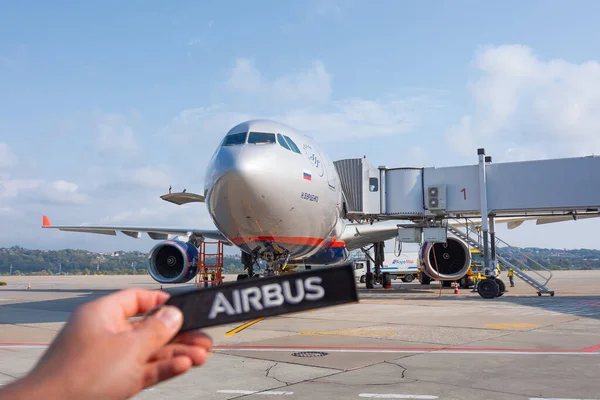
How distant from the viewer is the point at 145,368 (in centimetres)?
116

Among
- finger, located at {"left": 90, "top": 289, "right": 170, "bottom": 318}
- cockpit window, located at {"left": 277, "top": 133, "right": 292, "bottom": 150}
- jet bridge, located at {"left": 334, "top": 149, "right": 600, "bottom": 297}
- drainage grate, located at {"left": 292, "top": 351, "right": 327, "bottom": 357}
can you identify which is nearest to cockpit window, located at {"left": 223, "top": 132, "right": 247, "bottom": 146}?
cockpit window, located at {"left": 277, "top": 133, "right": 292, "bottom": 150}

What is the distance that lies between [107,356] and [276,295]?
375 mm

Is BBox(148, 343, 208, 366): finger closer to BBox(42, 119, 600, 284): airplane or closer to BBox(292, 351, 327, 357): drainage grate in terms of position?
BBox(292, 351, 327, 357): drainage grate

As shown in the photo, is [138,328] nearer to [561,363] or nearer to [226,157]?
[561,363]

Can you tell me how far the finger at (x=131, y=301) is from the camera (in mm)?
1154

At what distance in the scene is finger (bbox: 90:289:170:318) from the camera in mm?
1154

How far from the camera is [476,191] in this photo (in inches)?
694

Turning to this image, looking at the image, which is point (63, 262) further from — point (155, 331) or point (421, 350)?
point (155, 331)

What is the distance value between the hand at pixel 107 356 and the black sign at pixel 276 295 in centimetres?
10

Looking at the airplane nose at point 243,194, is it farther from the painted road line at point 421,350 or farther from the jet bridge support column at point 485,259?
the jet bridge support column at point 485,259

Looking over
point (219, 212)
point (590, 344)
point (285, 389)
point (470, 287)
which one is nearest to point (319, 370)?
point (285, 389)

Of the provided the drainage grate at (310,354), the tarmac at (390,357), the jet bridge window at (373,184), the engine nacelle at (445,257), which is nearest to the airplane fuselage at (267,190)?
the tarmac at (390,357)

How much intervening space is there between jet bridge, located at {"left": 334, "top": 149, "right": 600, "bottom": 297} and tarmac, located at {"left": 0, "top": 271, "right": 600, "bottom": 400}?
16.5 feet

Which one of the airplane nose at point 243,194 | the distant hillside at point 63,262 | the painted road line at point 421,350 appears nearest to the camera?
the painted road line at point 421,350
